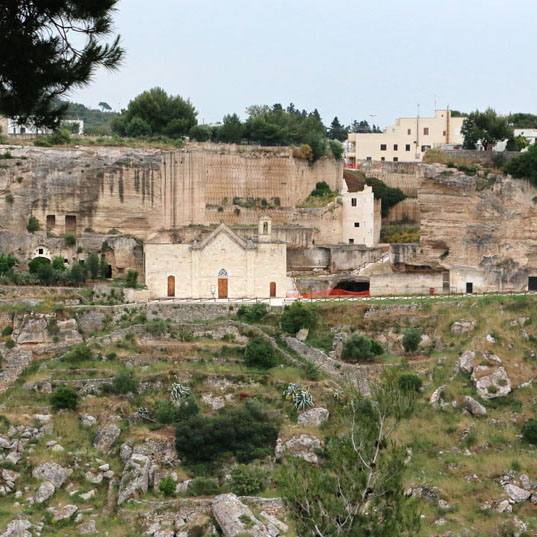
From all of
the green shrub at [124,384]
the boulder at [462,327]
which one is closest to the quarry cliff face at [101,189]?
the green shrub at [124,384]

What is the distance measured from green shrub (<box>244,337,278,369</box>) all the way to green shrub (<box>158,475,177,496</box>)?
6.54m

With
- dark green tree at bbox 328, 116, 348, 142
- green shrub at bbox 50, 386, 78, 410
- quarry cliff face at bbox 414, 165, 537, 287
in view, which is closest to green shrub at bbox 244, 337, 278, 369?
green shrub at bbox 50, 386, 78, 410

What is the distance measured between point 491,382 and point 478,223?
11.0 meters

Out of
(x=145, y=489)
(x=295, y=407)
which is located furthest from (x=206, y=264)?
(x=145, y=489)

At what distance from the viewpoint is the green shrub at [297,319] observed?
38.6 m

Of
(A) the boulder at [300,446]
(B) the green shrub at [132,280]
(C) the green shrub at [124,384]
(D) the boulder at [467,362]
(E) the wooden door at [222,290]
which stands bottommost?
(A) the boulder at [300,446]

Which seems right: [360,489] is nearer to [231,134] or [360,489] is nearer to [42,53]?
[42,53]

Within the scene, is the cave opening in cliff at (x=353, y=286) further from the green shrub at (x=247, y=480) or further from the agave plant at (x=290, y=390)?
the green shrub at (x=247, y=480)

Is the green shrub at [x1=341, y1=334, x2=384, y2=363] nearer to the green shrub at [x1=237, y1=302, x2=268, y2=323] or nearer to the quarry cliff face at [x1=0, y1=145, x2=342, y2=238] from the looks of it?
the green shrub at [x1=237, y1=302, x2=268, y2=323]

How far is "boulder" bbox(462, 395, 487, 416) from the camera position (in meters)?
34.0

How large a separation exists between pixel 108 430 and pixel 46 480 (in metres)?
3.01

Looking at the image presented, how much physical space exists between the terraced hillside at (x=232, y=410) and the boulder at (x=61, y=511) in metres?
0.07

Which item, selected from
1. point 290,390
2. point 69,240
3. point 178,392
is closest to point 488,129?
point 69,240

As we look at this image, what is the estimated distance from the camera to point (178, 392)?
3472 cm
